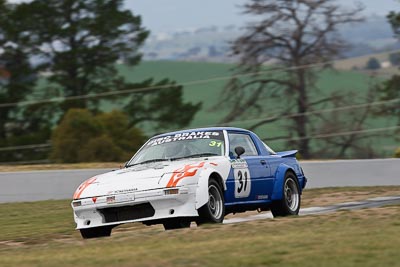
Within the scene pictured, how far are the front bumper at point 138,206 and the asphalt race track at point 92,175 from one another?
10.6 meters

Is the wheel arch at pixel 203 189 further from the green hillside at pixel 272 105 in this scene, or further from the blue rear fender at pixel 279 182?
the green hillside at pixel 272 105

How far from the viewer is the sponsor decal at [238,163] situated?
534 inches

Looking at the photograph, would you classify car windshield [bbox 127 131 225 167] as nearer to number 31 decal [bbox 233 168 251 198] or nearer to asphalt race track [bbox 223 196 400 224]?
number 31 decal [bbox 233 168 251 198]

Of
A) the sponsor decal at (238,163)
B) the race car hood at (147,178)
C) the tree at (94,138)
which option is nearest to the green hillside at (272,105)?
the tree at (94,138)

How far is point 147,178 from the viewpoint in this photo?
12672mm

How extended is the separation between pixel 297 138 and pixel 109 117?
7845 mm

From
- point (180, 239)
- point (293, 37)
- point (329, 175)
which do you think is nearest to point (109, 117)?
point (293, 37)

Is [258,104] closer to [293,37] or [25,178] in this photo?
[293,37]

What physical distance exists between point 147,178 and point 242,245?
2803mm

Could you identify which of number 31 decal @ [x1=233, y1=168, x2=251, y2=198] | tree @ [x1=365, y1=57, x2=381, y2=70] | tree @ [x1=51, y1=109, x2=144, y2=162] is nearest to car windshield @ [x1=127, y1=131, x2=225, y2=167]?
number 31 decal @ [x1=233, y1=168, x2=251, y2=198]

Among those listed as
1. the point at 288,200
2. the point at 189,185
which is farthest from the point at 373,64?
the point at 189,185

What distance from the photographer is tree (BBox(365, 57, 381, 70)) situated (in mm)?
51734

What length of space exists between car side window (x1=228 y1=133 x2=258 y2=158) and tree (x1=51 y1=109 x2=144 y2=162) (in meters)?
24.6

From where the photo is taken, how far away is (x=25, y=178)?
23.5 m
